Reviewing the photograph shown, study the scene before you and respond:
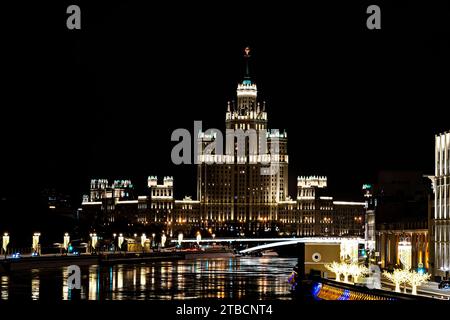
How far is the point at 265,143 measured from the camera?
648ft

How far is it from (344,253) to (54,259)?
34513 mm

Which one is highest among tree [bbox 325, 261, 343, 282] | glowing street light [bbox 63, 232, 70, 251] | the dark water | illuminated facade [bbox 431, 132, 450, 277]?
illuminated facade [bbox 431, 132, 450, 277]

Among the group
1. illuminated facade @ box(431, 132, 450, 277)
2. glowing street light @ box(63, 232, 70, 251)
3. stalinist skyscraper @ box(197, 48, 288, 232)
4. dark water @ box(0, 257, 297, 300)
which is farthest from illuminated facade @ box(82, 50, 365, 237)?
illuminated facade @ box(431, 132, 450, 277)

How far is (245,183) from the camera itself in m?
196

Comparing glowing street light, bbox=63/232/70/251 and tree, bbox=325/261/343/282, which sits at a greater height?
tree, bbox=325/261/343/282

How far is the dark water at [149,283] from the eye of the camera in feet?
217

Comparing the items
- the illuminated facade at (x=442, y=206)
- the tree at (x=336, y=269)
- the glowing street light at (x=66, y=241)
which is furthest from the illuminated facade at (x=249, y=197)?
the tree at (x=336, y=269)

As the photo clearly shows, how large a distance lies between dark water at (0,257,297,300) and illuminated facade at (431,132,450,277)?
9.50 metres

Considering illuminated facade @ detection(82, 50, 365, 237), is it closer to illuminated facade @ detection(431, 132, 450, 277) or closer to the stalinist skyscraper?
the stalinist skyscraper

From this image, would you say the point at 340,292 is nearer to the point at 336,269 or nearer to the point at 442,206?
the point at 336,269

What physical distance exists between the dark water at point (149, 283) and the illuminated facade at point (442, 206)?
31.2 ft

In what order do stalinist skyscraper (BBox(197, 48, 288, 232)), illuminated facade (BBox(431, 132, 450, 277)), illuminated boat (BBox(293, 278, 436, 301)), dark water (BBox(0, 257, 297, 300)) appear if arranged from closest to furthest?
illuminated boat (BBox(293, 278, 436, 301)) < illuminated facade (BBox(431, 132, 450, 277)) < dark water (BBox(0, 257, 297, 300)) < stalinist skyscraper (BBox(197, 48, 288, 232))

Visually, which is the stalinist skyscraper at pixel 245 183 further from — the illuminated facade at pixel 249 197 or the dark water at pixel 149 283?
the dark water at pixel 149 283

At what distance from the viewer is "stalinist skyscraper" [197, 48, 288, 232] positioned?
19500 cm
